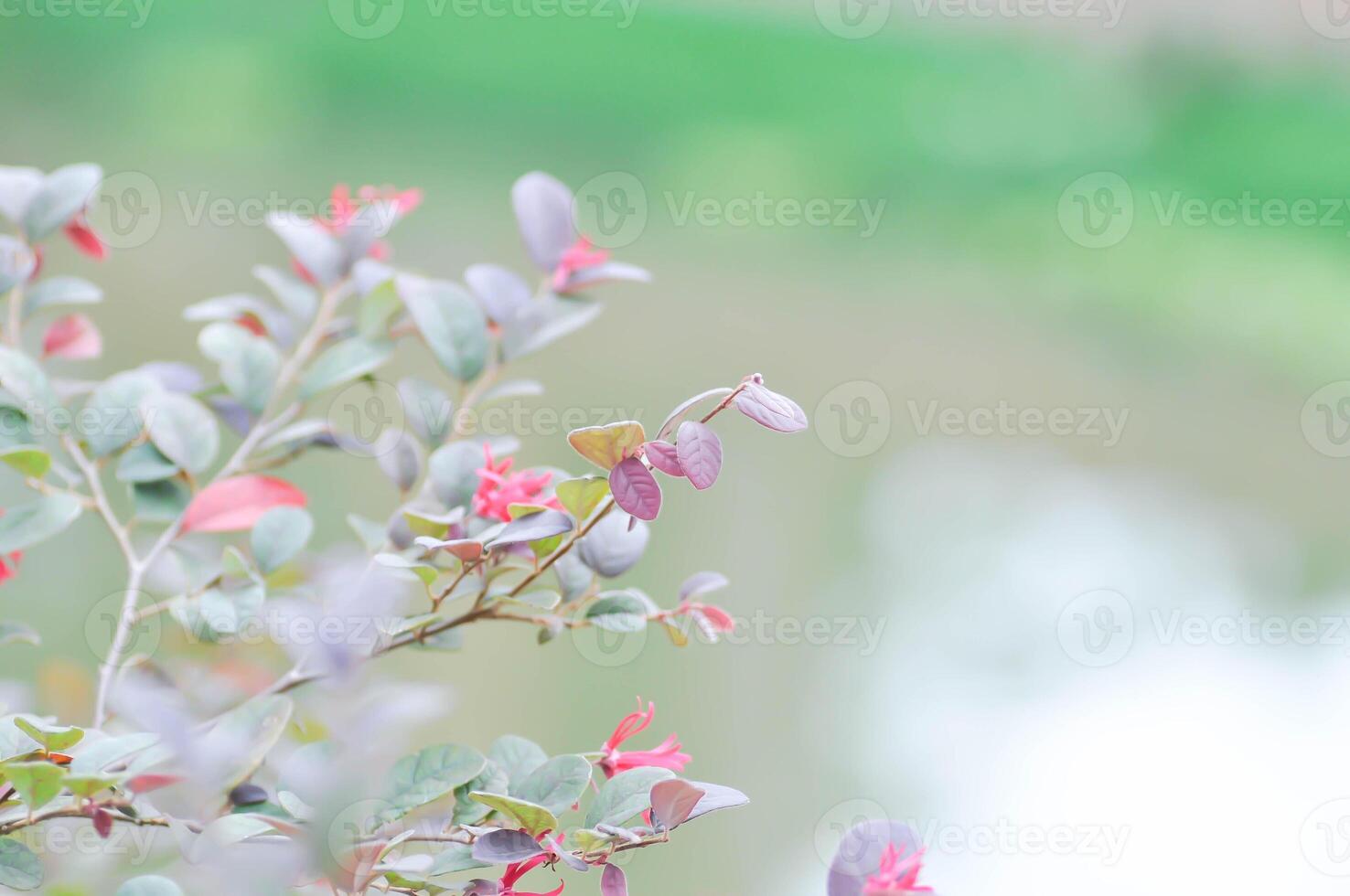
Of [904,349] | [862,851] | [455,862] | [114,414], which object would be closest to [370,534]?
[114,414]

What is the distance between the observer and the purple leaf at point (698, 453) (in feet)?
1.72

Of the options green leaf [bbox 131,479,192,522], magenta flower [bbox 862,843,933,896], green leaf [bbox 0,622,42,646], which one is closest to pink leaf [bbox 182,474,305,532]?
green leaf [bbox 131,479,192,522]

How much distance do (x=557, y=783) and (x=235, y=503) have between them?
1.10 ft

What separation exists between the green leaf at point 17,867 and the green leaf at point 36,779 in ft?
0.22

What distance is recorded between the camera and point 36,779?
50 cm

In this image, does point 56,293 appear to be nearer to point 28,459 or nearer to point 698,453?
point 28,459

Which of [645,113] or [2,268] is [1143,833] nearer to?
[2,268]

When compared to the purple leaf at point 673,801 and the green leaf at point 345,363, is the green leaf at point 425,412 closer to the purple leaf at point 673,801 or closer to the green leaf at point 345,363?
the green leaf at point 345,363

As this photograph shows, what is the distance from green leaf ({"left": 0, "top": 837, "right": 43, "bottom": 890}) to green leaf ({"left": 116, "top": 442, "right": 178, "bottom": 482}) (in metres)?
0.25

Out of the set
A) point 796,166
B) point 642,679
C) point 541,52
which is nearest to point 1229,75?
point 796,166

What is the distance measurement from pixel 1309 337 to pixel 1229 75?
1.11m

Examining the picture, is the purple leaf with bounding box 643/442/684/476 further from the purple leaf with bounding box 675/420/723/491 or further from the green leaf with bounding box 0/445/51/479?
the green leaf with bounding box 0/445/51/479

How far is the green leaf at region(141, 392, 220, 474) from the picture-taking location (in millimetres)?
721

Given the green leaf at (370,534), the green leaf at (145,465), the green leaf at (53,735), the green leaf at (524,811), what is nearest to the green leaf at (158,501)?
the green leaf at (145,465)
